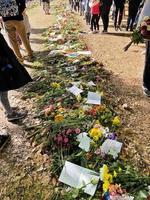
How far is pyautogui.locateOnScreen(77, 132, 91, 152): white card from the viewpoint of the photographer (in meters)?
4.48

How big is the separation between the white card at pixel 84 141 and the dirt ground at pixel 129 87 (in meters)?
0.55

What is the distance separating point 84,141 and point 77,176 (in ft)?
1.94

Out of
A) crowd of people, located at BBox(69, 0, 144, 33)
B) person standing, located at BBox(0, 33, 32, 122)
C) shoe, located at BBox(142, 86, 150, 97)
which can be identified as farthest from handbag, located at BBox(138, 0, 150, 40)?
crowd of people, located at BBox(69, 0, 144, 33)

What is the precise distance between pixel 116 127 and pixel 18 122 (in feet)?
5.42

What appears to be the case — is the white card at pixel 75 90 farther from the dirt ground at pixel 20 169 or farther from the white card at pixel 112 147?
the white card at pixel 112 147

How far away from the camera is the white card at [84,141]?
4.48m

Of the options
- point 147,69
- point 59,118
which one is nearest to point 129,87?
point 147,69

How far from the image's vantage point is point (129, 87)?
21.8 ft

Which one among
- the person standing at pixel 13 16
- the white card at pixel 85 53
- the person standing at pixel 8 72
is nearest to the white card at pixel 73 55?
the white card at pixel 85 53

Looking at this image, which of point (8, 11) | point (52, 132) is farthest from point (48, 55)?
point (52, 132)

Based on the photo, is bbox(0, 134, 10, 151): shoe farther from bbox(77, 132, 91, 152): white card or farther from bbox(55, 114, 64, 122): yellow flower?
bbox(77, 132, 91, 152): white card

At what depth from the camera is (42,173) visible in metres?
4.36

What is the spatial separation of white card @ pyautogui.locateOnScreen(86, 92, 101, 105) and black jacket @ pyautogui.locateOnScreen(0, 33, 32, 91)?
1.20 m

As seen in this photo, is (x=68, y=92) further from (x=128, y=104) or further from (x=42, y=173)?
(x=42, y=173)
